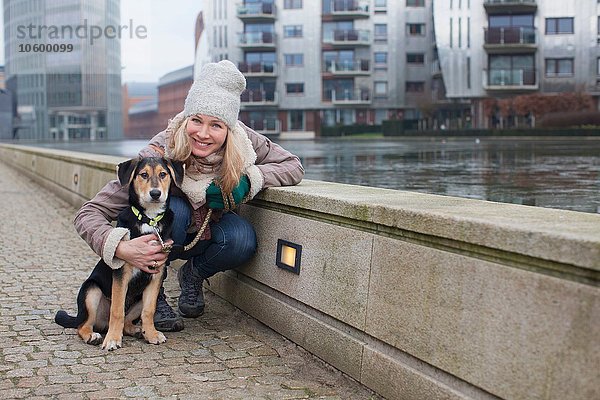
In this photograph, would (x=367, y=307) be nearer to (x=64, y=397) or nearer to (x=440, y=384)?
(x=440, y=384)

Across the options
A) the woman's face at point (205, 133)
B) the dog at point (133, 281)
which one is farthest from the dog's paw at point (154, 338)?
the woman's face at point (205, 133)

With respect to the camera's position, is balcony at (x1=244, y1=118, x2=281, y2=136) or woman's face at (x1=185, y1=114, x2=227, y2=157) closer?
woman's face at (x1=185, y1=114, x2=227, y2=157)

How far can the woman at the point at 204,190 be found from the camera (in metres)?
5.19

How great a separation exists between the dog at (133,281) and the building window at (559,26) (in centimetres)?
6118

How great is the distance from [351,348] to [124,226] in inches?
67.9

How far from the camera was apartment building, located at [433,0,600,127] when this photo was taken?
61.2 metres

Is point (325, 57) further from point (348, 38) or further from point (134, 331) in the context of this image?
point (134, 331)

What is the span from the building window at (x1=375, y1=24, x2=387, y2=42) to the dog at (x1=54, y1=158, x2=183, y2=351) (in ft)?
238

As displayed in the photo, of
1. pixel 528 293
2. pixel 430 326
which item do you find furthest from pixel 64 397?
pixel 528 293

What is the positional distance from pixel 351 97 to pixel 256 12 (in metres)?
11.6

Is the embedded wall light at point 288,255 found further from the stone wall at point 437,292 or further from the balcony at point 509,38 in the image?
the balcony at point 509,38

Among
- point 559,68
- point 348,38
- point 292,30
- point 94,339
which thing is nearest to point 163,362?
point 94,339

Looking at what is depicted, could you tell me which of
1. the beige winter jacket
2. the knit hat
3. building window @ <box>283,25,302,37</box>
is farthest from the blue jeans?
building window @ <box>283,25,302,37</box>

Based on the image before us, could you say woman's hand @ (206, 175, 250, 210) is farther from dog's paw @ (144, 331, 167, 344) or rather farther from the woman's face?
dog's paw @ (144, 331, 167, 344)
